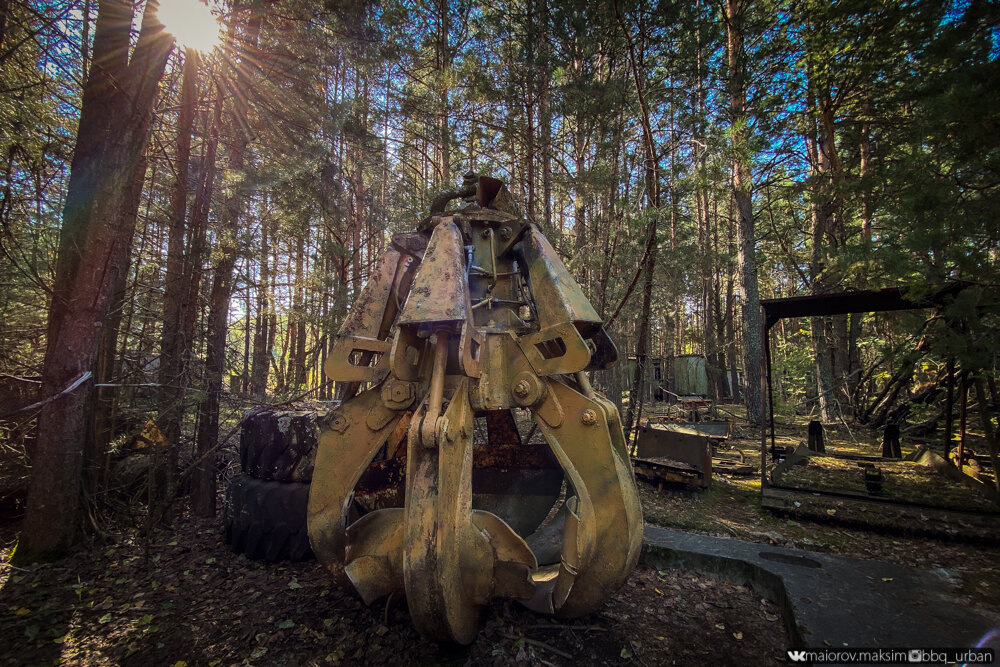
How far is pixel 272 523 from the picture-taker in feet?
10.9

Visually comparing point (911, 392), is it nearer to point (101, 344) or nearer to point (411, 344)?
point (411, 344)

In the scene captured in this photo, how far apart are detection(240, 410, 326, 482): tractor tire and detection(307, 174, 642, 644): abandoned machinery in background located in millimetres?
1369

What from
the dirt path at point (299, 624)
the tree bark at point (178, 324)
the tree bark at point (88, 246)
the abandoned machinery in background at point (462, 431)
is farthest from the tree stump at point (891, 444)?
the tree bark at point (88, 246)

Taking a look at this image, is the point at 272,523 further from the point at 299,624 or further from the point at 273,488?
the point at 299,624

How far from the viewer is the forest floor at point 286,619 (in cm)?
217

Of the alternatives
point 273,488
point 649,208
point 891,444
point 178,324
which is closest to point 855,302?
point 649,208

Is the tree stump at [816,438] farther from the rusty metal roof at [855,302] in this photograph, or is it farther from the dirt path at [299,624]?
the dirt path at [299,624]

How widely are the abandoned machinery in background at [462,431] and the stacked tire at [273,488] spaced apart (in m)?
1.42

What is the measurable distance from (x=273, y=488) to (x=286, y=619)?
3.73 feet

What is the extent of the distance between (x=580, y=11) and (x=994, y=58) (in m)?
4.41

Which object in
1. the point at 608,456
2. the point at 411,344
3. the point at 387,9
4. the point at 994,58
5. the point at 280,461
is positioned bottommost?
the point at 280,461

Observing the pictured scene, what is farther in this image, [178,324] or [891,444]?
[891,444]

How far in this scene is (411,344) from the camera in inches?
81.7

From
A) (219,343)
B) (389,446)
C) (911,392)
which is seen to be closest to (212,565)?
(389,446)
